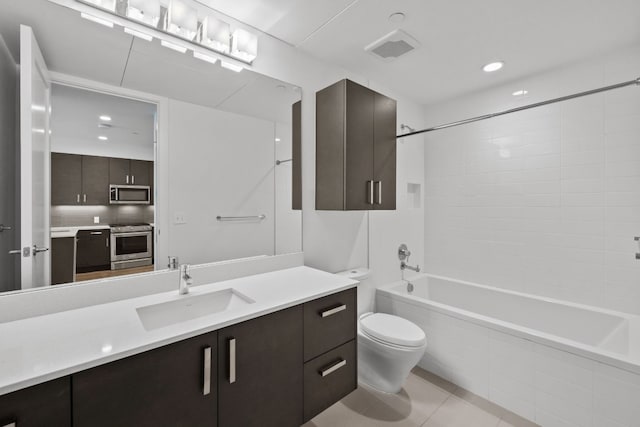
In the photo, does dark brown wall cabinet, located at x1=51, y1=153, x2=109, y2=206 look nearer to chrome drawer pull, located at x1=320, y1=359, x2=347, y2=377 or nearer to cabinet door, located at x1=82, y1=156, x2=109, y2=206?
cabinet door, located at x1=82, y1=156, x2=109, y2=206

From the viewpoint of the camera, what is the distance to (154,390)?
896 millimetres

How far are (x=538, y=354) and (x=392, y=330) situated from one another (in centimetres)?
86

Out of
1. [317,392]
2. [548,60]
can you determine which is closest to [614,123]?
[548,60]

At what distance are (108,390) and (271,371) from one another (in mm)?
564

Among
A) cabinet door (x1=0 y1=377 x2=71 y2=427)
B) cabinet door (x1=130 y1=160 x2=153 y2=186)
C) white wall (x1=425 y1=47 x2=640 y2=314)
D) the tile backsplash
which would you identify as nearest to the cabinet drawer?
cabinet door (x1=0 y1=377 x2=71 y2=427)

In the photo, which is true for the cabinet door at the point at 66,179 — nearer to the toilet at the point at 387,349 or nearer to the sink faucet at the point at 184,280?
the sink faucet at the point at 184,280

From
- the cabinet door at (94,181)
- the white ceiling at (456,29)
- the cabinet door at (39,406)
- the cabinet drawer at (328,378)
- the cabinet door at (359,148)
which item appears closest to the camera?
the cabinet door at (39,406)

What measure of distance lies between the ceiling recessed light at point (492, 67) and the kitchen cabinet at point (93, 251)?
2813mm

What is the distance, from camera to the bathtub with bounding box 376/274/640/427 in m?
1.46

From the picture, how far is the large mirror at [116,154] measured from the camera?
3.59ft

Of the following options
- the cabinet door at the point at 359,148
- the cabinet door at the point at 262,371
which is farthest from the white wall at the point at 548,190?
the cabinet door at the point at 262,371

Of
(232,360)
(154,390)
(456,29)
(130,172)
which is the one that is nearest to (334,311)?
(232,360)

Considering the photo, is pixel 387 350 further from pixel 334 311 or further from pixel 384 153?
pixel 384 153

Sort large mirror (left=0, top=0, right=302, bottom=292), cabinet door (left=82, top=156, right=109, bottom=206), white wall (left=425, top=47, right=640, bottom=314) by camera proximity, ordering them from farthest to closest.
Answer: white wall (left=425, top=47, right=640, bottom=314), cabinet door (left=82, top=156, right=109, bottom=206), large mirror (left=0, top=0, right=302, bottom=292)
